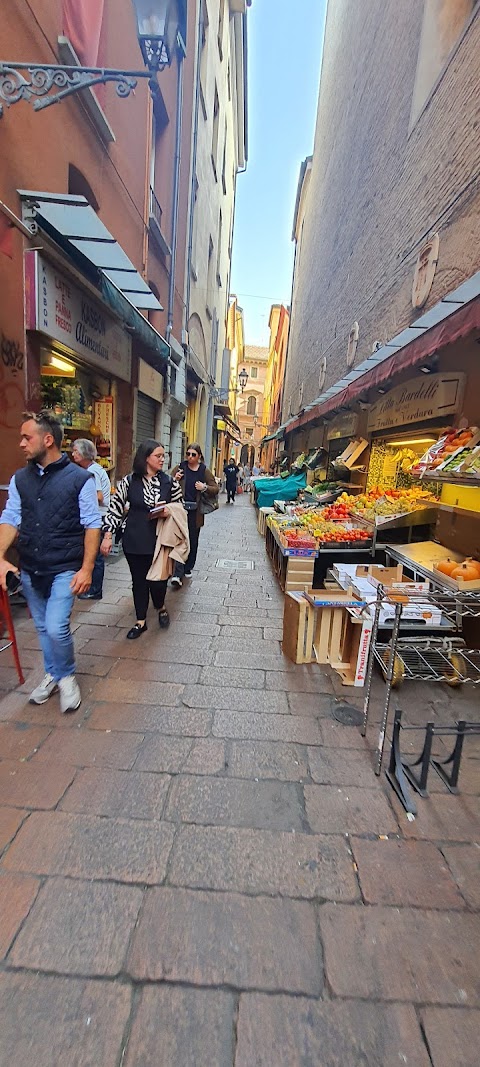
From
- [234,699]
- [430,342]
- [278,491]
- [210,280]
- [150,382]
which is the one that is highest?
[210,280]

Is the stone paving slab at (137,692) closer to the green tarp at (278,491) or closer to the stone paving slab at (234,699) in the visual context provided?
the stone paving slab at (234,699)

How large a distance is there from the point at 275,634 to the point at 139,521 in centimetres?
172

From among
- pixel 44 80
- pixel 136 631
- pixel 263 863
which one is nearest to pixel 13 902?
pixel 263 863

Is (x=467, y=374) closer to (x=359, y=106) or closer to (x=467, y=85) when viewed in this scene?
(x=467, y=85)

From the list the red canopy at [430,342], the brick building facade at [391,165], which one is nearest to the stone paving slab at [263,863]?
the red canopy at [430,342]

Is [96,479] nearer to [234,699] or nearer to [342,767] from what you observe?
[234,699]

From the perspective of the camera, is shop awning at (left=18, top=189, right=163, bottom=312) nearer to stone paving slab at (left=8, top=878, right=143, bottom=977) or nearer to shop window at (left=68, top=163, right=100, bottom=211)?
shop window at (left=68, top=163, right=100, bottom=211)

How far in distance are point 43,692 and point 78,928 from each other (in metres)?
1.57

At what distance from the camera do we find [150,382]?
9258 mm

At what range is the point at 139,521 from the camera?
150 inches

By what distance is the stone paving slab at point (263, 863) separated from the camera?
176cm

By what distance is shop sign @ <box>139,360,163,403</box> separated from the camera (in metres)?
8.66

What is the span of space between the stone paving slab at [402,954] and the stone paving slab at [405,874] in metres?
0.05

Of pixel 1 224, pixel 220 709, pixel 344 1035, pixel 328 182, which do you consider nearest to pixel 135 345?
pixel 1 224
